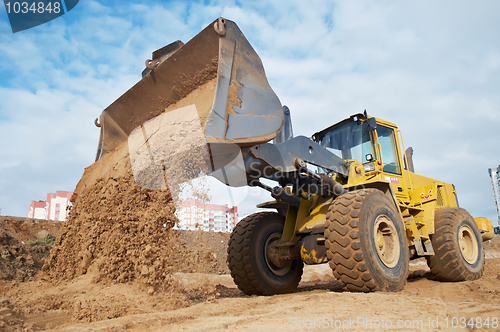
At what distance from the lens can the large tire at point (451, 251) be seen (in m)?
5.27

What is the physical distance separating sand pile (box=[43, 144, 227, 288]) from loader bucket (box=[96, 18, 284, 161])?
846mm

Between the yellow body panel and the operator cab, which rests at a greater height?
the operator cab

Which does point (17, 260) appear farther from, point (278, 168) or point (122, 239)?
point (278, 168)

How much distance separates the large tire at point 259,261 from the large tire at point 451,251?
2261mm

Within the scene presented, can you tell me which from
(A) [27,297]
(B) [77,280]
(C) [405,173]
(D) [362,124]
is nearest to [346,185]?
(D) [362,124]

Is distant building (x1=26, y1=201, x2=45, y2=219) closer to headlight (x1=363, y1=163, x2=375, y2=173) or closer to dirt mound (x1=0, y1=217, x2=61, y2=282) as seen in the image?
dirt mound (x1=0, y1=217, x2=61, y2=282)

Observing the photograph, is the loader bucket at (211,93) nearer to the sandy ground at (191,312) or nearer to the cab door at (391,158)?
the sandy ground at (191,312)

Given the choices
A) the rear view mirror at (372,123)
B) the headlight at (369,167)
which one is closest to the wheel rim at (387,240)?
the headlight at (369,167)

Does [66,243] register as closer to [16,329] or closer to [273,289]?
[16,329]

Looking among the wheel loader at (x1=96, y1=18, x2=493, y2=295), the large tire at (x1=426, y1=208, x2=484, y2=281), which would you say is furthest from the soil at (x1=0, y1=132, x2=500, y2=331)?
the large tire at (x1=426, y1=208, x2=484, y2=281)

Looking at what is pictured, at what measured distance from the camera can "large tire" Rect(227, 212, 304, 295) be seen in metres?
4.83

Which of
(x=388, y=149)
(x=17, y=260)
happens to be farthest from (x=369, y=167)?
(x=17, y=260)

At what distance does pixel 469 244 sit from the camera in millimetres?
5988

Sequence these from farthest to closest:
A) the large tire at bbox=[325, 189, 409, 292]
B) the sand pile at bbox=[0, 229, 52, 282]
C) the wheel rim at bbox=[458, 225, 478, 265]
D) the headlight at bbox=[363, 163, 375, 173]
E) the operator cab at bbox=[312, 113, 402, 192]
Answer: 1. the sand pile at bbox=[0, 229, 52, 282]
2. the wheel rim at bbox=[458, 225, 478, 265]
3. the operator cab at bbox=[312, 113, 402, 192]
4. the headlight at bbox=[363, 163, 375, 173]
5. the large tire at bbox=[325, 189, 409, 292]
